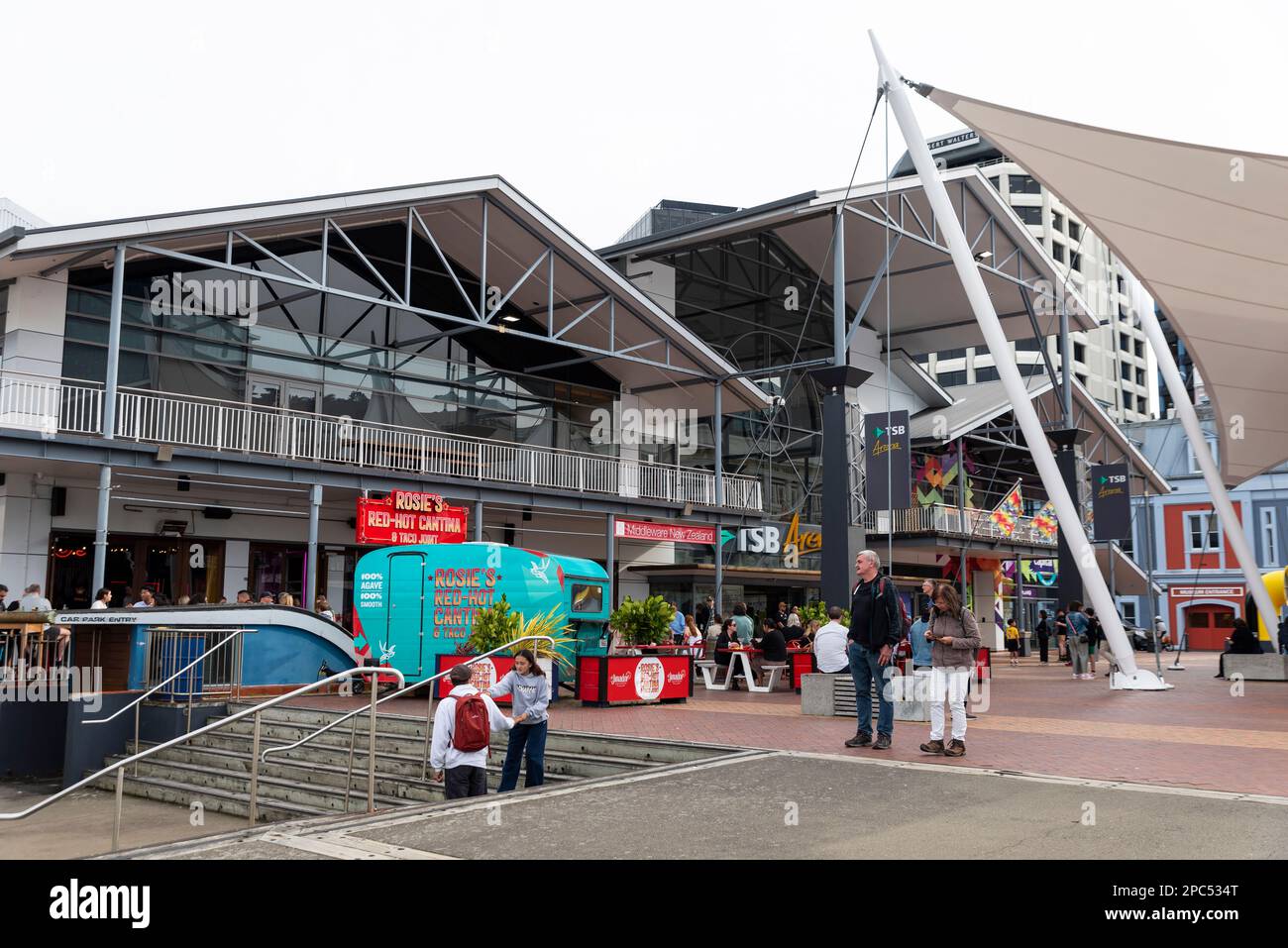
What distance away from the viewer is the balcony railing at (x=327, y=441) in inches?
729

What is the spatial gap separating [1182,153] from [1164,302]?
322 cm

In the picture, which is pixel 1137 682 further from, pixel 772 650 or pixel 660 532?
pixel 660 532

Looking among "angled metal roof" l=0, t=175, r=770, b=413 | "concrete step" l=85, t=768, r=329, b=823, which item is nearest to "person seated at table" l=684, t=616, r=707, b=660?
"angled metal roof" l=0, t=175, r=770, b=413

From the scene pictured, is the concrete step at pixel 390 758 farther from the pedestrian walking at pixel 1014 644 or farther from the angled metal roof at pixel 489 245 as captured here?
the pedestrian walking at pixel 1014 644

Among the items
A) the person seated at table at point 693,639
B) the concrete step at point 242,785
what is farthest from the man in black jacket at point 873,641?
the person seated at table at point 693,639

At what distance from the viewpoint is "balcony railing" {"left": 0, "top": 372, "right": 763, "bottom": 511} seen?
18.5 metres

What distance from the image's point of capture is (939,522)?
3500cm

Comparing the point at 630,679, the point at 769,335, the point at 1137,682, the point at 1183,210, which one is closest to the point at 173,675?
the point at 630,679

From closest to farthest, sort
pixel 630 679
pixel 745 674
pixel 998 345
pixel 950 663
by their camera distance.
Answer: pixel 950 663, pixel 630 679, pixel 998 345, pixel 745 674

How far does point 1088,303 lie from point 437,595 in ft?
233

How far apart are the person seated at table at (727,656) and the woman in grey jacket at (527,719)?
918cm

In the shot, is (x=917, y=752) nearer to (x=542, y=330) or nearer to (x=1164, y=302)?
(x=1164, y=302)
